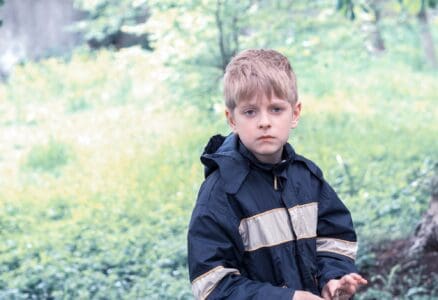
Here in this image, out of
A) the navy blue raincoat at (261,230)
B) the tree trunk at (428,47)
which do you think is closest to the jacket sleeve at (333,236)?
the navy blue raincoat at (261,230)

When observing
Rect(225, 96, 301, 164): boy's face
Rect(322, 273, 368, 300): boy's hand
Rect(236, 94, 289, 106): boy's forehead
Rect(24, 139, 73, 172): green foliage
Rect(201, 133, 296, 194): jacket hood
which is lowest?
Rect(24, 139, 73, 172): green foliage

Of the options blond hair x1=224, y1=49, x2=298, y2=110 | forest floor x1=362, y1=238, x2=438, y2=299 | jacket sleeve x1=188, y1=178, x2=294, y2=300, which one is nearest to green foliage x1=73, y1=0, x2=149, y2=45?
forest floor x1=362, y1=238, x2=438, y2=299

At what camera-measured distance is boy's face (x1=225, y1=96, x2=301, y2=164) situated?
112 inches

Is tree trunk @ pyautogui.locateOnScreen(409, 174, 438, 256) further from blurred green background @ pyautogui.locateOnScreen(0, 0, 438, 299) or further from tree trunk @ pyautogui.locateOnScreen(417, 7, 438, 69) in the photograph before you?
tree trunk @ pyautogui.locateOnScreen(417, 7, 438, 69)

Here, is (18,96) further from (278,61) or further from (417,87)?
(278,61)

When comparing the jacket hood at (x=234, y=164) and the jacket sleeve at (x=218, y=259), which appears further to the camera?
the jacket hood at (x=234, y=164)

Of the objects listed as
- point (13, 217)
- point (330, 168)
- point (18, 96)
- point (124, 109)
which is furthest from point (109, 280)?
point (18, 96)

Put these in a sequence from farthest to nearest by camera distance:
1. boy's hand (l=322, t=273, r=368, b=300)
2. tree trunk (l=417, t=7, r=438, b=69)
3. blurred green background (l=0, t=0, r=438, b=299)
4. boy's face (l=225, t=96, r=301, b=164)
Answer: tree trunk (l=417, t=7, r=438, b=69)
blurred green background (l=0, t=0, r=438, b=299)
boy's face (l=225, t=96, r=301, b=164)
boy's hand (l=322, t=273, r=368, b=300)

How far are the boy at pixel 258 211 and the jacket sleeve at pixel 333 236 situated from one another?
0.03 meters

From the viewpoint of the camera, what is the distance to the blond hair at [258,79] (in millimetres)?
2857

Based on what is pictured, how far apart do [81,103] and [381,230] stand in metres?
6.95

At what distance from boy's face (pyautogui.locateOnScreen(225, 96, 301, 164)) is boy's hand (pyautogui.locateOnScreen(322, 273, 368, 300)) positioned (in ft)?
1.63

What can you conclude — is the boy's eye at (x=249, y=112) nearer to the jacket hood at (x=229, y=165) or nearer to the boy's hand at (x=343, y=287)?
the jacket hood at (x=229, y=165)

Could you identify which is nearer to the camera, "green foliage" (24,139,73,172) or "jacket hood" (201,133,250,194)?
"jacket hood" (201,133,250,194)
